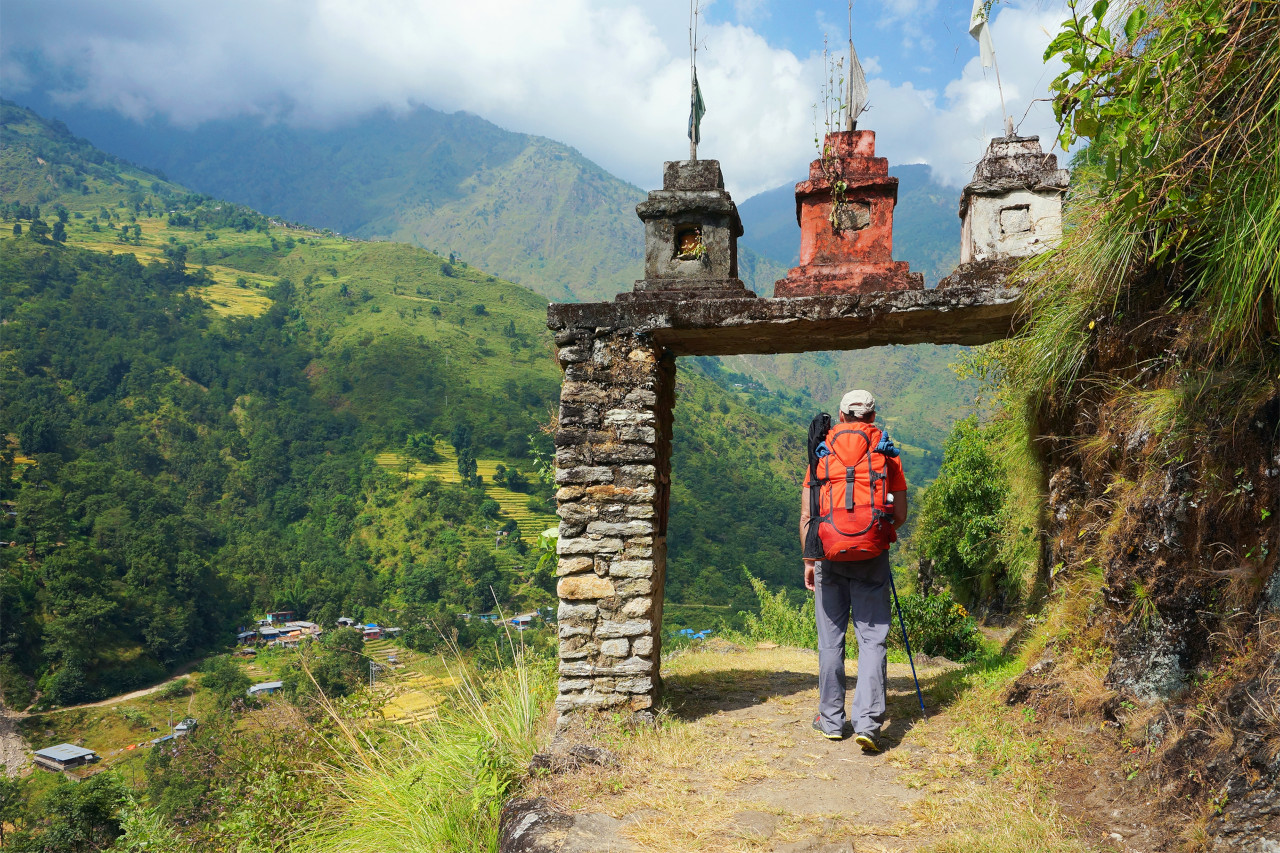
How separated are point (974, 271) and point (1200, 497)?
1940mm

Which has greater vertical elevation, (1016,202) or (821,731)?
(1016,202)

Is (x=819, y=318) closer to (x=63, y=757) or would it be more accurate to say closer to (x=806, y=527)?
(x=806, y=527)

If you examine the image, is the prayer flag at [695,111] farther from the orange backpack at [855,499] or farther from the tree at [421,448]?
the tree at [421,448]

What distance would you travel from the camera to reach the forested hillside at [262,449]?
151 feet

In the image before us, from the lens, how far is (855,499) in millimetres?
3932

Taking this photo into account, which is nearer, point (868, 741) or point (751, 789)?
point (751, 789)

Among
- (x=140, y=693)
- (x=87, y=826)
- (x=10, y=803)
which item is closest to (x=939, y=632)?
(x=87, y=826)

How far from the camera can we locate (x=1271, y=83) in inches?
105

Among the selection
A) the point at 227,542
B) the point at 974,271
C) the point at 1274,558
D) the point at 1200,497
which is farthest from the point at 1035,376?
the point at 227,542

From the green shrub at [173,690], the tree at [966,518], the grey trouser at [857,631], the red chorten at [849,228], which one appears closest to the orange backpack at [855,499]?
the grey trouser at [857,631]

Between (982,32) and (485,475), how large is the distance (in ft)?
207

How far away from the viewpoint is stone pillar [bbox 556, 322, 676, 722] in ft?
14.9

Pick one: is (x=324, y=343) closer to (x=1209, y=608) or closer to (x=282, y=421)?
(x=282, y=421)

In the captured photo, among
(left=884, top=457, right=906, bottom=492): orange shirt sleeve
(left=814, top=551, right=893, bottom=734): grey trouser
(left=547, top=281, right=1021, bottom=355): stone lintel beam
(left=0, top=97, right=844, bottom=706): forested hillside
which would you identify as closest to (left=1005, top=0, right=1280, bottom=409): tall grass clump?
(left=547, top=281, right=1021, bottom=355): stone lintel beam
